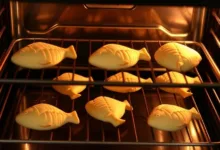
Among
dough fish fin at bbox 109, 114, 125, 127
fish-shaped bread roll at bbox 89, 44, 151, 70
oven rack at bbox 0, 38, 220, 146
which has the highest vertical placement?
fish-shaped bread roll at bbox 89, 44, 151, 70

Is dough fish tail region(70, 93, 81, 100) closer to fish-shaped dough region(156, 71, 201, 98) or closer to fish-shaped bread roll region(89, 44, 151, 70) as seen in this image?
fish-shaped bread roll region(89, 44, 151, 70)

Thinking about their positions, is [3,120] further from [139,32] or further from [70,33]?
[139,32]

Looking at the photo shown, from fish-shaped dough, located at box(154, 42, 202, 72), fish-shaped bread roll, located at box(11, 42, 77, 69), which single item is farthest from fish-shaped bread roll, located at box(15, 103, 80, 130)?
fish-shaped dough, located at box(154, 42, 202, 72)

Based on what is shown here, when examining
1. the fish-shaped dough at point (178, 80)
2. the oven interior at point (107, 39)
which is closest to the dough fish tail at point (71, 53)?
the oven interior at point (107, 39)

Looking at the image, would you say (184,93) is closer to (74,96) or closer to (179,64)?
(179,64)

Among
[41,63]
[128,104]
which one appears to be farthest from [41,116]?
[128,104]

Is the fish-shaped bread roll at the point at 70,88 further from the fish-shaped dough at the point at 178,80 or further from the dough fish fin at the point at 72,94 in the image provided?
the fish-shaped dough at the point at 178,80
